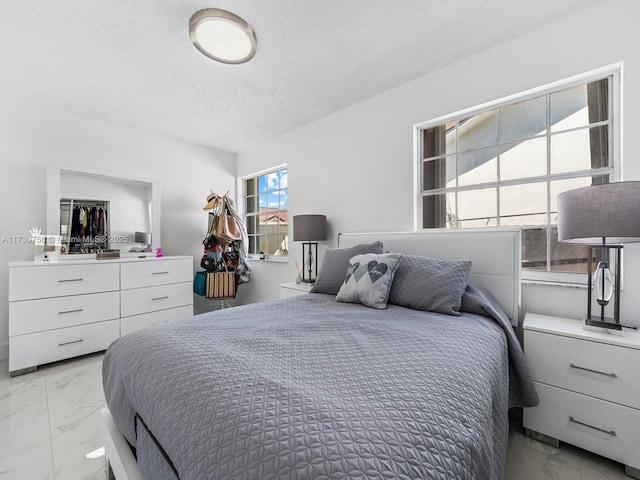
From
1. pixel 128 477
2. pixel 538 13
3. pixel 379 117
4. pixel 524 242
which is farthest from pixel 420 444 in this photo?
pixel 379 117

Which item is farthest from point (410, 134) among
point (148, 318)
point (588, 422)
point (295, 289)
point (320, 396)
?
point (148, 318)

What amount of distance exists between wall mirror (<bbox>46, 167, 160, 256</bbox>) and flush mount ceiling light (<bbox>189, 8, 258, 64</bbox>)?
2.04 meters

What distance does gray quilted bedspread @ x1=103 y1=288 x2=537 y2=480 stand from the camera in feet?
1.89

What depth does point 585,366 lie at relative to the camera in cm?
139

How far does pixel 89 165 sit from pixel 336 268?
2962 mm

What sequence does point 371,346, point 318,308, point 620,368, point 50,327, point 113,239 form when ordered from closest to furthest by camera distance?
point 371,346
point 620,368
point 318,308
point 50,327
point 113,239

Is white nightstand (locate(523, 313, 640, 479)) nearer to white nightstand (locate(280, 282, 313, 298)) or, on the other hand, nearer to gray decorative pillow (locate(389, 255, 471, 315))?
gray decorative pillow (locate(389, 255, 471, 315))

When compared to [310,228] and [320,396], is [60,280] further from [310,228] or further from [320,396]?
A: [320,396]

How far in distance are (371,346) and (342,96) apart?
240 cm

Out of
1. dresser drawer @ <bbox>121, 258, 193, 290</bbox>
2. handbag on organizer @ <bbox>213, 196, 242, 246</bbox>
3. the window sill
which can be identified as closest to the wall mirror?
dresser drawer @ <bbox>121, 258, 193, 290</bbox>

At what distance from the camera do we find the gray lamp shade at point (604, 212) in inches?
50.3

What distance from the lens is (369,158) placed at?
8.93ft

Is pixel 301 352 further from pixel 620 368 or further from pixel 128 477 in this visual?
pixel 620 368

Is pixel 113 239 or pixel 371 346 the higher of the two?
pixel 113 239
